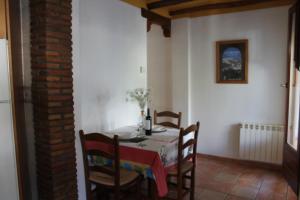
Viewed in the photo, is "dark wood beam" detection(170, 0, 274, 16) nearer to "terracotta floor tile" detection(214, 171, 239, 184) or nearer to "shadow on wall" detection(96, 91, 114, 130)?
"shadow on wall" detection(96, 91, 114, 130)

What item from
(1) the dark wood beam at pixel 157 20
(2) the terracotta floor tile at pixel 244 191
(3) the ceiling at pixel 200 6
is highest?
(3) the ceiling at pixel 200 6

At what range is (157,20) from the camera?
13.4 ft

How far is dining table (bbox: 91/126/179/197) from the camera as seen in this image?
219cm

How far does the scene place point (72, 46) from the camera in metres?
2.35

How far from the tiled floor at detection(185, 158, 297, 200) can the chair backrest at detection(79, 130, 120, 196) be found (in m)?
→ 1.26

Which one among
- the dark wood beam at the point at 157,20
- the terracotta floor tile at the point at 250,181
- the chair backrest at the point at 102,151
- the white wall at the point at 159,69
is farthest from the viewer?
the white wall at the point at 159,69

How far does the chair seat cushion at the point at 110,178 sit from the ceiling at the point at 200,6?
7.82 feet

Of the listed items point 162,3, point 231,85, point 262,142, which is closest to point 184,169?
point 262,142

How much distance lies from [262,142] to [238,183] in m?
0.85

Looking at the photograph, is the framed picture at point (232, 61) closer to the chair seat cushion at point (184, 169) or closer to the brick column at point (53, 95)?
the chair seat cushion at point (184, 169)

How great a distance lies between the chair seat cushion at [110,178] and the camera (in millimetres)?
2309

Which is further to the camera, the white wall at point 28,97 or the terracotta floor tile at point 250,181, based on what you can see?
the terracotta floor tile at point 250,181

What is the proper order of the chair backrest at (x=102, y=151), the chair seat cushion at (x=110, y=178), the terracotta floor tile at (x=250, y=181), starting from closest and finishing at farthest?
the chair backrest at (x=102, y=151), the chair seat cushion at (x=110, y=178), the terracotta floor tile at (x=250, y=181)

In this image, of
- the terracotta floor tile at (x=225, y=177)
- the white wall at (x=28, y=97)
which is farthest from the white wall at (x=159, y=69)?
the white wall at (x=28, y=97)
